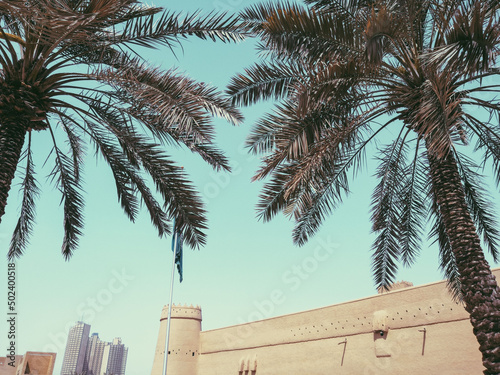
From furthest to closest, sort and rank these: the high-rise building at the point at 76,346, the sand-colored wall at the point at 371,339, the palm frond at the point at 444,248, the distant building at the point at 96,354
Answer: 1. the distant building at the point at 96,354
2. the high-rise building at the point at 76,346
3. the sand-colored wall at the point at 371,339
4. the palm frond at the point at 444,248

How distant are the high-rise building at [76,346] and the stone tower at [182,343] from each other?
6020 centimetres

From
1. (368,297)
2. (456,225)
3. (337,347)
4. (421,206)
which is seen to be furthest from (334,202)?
(337,347)

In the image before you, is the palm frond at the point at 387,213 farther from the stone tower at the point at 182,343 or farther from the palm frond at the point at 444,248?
the stone tower at the point at 182,343

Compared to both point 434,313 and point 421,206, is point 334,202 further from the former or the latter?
point 434,313

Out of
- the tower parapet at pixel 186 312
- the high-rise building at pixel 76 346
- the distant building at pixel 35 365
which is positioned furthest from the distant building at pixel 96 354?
the distant building at pixel 35 365

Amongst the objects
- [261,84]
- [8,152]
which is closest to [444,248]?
[261,84]

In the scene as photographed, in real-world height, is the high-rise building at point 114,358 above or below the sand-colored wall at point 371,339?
above

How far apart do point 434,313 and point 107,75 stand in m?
13.5

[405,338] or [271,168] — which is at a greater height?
[271,168]

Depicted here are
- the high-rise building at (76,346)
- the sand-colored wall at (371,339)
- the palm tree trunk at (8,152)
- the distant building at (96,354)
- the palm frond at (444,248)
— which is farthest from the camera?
the distant building at (96,354)

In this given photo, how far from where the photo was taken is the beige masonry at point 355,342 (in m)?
14.5

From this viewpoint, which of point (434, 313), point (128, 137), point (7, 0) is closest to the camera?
point (7, 0)

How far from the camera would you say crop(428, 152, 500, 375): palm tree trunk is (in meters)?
5.11

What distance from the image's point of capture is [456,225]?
580cm
